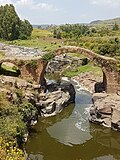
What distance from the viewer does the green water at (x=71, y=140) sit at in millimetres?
27234

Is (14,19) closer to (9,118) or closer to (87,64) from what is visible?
(87,64)

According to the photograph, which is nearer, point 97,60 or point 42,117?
point 42,117

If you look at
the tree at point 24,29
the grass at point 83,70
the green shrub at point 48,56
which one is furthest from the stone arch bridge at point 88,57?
the tree at point 24,29

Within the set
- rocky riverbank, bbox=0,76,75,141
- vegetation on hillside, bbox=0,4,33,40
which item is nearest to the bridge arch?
rocky riverbank, bbox=0,76,75,141

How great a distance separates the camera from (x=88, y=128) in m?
33.5

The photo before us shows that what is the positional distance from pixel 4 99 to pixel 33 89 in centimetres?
849

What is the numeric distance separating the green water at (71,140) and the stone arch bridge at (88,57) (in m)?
4.97

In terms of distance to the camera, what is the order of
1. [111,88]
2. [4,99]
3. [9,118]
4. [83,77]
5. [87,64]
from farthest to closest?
[87,64]
[83,77]
[111,88]
[4,99]
[9,118]

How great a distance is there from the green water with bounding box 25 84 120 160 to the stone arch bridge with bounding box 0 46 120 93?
497 cm

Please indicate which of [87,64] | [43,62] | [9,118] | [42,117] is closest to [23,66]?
[43,62]

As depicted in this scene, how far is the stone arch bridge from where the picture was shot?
38250 mm

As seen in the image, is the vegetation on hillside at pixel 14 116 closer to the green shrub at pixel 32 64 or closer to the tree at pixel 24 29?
the green shrub at pixel 32 64

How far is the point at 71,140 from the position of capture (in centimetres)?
3036

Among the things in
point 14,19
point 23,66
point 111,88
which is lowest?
point 111,88
